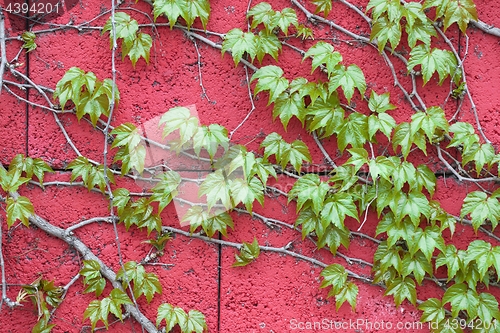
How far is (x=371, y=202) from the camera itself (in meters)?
2.43

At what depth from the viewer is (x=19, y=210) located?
7.57 feet

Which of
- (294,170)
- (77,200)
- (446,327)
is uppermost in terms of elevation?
(294,170)

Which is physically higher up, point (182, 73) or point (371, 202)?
point (182, 73)

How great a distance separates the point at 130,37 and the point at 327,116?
0.88 m

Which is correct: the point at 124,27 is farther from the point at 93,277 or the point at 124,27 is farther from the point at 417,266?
the point at 417,266

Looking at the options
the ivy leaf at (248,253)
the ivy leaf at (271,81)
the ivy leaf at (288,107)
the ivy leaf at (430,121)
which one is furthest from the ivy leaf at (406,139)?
the ivy leaf at (248,253)

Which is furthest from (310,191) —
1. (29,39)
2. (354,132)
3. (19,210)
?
(29,39)

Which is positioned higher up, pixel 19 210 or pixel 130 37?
pixel 130 37

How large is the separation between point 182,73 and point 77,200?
717 millimetres

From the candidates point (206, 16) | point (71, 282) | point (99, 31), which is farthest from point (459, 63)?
point (71, 282)

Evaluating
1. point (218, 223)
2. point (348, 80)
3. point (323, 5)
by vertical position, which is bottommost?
point (218, 223)

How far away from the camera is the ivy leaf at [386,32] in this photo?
237 centimetres

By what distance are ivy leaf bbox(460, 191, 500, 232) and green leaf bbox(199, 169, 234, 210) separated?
0.98m

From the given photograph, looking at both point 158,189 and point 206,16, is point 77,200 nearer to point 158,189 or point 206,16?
point 158,189
